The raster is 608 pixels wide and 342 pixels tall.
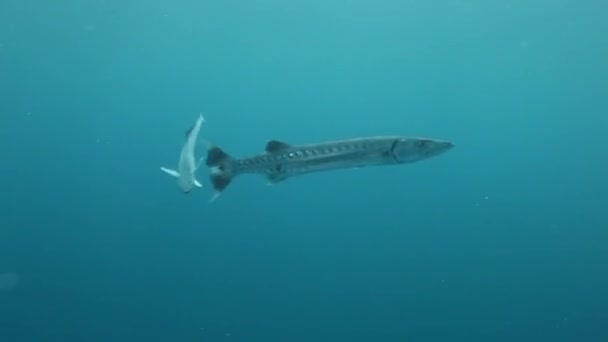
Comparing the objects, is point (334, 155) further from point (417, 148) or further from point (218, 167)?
point (218, 167)

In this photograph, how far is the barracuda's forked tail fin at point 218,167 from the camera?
5.53m

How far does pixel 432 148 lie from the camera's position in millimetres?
4766

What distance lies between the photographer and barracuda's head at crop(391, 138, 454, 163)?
15.6 ft

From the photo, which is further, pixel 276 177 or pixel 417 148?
pixel 276 177

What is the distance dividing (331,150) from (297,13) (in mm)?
7964

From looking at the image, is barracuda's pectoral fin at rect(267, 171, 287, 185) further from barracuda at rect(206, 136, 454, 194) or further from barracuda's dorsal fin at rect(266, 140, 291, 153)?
barracuda's dorsal fin at rect(266, 140, 291, 153)

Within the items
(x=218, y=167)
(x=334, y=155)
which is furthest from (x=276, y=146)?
(x=218, y=167)

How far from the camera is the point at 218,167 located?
556 cm

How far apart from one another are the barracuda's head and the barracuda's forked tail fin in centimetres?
156

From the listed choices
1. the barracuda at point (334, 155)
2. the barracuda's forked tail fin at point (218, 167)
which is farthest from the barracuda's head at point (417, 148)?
the barracuda's forked tail fin at point (218, 167)

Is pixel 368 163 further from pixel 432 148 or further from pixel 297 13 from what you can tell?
pixel 297 13

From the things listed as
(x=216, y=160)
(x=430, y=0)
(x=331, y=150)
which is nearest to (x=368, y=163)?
(x=331, y=150)

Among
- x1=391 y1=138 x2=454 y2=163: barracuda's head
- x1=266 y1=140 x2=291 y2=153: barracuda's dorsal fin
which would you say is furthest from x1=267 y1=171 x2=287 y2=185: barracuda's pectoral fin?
x1=391 y1=138 x2=454 y2=163: barracuda's head

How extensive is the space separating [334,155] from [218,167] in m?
1.17
